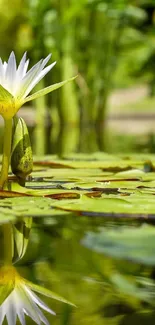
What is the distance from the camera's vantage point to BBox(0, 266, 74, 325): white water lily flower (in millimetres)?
490

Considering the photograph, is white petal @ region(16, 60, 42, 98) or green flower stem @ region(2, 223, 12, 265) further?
white petal @ region(16, 60, 42, 98)

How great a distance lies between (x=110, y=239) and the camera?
2.49 feet

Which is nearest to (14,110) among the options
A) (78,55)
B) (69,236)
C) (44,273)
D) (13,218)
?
(13,218)

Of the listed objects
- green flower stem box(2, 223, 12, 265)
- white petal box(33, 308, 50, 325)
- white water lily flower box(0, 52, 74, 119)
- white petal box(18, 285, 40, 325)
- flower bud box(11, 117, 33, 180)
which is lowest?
white petal box(33, 308, 50, 325)

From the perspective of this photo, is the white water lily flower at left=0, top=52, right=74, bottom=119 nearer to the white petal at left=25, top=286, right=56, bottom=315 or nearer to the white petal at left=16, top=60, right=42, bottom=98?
the white petal at left=16, top=60, right=42, bottom=98

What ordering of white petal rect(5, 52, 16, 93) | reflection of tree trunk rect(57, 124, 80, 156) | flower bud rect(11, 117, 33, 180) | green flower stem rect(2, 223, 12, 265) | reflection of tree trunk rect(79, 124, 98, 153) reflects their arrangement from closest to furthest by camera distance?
green flower stem rect(2, 223, 12, 265)
white petal rect(5, 52, 16, 93)
flower bud rect(11, 117, 33, 180)
reflection of tree trunk rect(57, 124, 80, 156)
reflection of tree trunk rect(79, 124, 98, 153)

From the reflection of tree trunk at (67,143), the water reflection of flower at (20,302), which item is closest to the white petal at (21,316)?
the water reflection of flower at (20,302)

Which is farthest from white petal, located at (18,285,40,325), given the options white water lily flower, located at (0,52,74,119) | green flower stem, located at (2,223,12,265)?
white water lily flower, located at (0,52,74,119)

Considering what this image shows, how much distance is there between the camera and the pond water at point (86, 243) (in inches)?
20.8

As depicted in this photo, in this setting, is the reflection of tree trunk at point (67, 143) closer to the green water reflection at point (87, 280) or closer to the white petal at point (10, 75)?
the white petal at point (10, 75)

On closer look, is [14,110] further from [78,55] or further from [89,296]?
[78,55]

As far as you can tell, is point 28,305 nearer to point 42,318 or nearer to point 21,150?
point 42,318

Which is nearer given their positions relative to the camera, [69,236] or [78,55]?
[69,236]

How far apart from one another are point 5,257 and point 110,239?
134 mm
